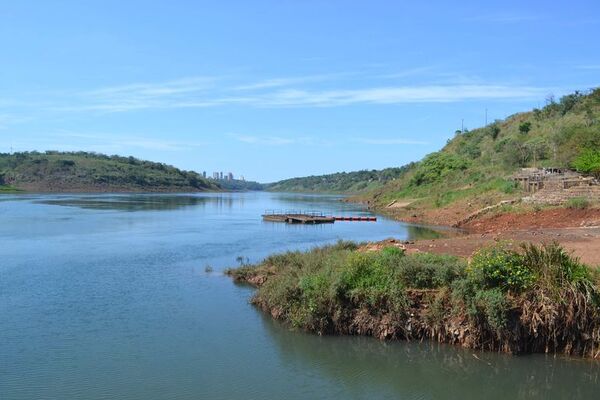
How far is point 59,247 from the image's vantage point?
37.4 metres

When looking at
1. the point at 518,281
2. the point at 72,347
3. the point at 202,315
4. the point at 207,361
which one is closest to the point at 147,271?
the point at 202,315

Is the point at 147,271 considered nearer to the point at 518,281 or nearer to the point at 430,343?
the point at 430,343

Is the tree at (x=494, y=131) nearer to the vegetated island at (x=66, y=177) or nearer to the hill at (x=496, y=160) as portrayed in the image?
the hill at (x=496, y=160)

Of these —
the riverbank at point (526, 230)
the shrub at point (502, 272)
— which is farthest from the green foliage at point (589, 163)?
the shrub at point (502, 272)

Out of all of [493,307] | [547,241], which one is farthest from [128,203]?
[493,307]

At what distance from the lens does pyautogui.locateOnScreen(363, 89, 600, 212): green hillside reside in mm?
52906

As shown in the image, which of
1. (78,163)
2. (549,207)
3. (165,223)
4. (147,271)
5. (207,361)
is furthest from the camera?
(78,163)

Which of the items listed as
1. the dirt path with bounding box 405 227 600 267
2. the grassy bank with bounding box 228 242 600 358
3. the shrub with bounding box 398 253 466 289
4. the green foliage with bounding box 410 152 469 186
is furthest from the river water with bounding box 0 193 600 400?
the green foliage with bounding box 410 152 469 186

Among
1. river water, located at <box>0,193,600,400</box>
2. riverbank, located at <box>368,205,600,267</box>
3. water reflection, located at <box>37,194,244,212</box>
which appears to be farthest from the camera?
water reflection, located at <box>37,194,244,212</box>

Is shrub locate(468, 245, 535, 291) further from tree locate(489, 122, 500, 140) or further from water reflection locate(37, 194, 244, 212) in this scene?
tree locate(489, 122, 500, 140)

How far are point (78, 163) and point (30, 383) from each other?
192610 millimetres

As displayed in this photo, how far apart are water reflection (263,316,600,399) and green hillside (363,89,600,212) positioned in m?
35.5

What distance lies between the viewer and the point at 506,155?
66.1m

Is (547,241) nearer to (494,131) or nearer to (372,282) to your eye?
(372,282)
